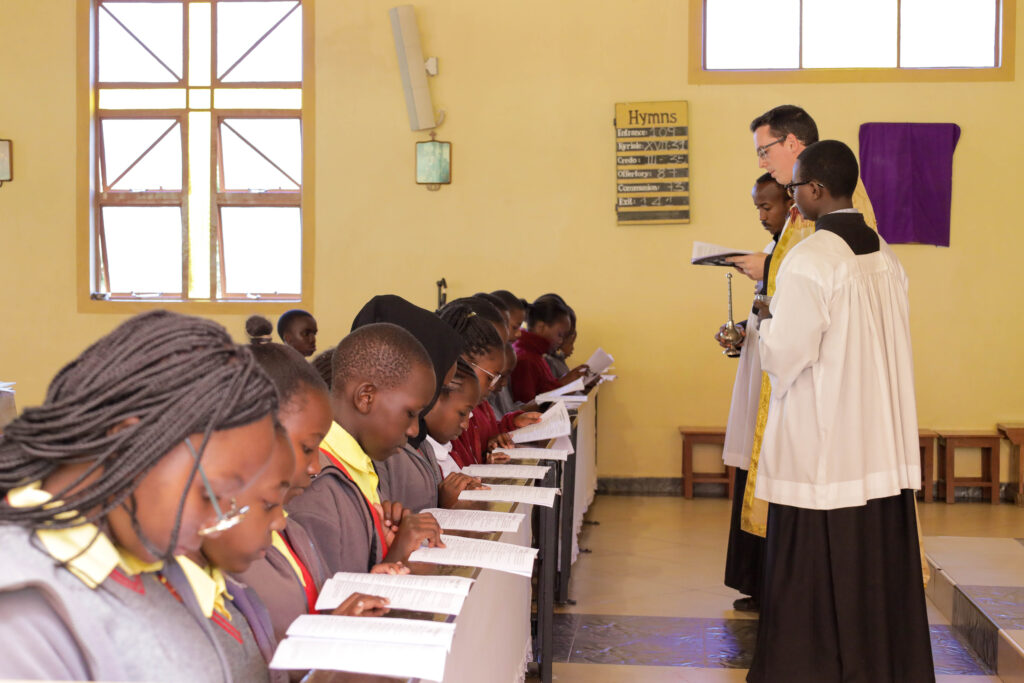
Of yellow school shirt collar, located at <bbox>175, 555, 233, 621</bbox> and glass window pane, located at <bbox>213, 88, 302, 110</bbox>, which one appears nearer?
yellow school shirt collar, located at <bbox>175, 555, 233, 621</bbox>

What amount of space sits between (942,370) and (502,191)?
3.54 meters

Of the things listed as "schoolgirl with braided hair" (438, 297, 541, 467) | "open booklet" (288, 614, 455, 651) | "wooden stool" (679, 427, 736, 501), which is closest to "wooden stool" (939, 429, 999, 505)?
"wooden stool" (679, 427, 736, 501)

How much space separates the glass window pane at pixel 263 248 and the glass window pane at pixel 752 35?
351 cm

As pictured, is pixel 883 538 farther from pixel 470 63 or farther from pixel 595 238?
pixel 470 63

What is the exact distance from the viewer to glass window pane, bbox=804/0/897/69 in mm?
7531

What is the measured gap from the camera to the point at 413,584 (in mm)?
1691

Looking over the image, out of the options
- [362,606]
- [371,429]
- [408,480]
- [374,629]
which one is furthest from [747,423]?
[374,629]

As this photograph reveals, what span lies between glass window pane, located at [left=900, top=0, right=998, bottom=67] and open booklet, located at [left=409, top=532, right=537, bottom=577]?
22.1ft

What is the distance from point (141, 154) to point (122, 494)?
25.0ft

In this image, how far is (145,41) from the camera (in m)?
8.12

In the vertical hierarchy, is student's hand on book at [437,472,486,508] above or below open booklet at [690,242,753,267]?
below

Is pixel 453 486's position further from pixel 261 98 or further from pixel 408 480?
pixel 261 98

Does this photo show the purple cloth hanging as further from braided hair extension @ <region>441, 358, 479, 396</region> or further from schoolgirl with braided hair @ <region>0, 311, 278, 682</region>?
schoolgirl with braided hair @ <region>0, 311, 278, 682</region>

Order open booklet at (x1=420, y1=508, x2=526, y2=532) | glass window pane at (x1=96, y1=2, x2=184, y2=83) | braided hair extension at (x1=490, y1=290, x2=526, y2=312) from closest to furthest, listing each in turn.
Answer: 1. open booklet at (x1=420, y1=508, x2=526, y2=532)
2. braided hair extension at (x1=490, y1=290, x2=526, y2=312)
3. glass window pane at (x1=96, y1=2, x2=184, y2=83)
